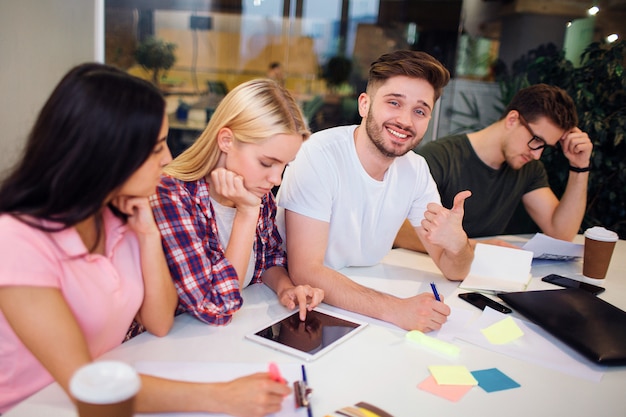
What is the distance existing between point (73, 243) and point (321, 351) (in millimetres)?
581

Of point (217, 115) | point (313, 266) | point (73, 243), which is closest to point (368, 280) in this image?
point (313, 266)

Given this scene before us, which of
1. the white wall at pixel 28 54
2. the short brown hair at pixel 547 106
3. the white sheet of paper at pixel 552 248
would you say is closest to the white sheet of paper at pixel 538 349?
the white sheet of paper at pixel 552 248

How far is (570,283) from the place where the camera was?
1.85m

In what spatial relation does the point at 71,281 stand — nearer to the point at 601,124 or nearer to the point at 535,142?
the point at 535,142

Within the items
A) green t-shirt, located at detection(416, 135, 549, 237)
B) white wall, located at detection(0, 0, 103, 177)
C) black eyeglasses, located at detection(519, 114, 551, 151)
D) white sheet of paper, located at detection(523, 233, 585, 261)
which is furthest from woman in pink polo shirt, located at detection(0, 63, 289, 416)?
white wall, located at detection(0, 0, 103, 177)

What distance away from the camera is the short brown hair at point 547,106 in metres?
2.44

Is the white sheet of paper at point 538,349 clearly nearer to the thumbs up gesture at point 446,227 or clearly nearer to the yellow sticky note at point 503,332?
the yellow sticky note at point 503,332

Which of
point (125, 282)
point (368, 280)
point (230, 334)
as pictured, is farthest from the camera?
point (368, 280)

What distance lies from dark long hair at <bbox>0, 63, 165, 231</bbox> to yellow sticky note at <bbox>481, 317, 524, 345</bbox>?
97 centimetres

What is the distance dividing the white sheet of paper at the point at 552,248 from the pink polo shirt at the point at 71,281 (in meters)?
1.48

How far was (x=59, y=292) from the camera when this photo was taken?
983mm

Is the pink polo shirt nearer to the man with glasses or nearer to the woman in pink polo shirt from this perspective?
the woman in pink polo shirt

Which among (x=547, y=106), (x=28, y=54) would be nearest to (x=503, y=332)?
(x=547, y=106)

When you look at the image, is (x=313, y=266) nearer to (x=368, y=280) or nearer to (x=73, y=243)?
(x=368, y=280)
